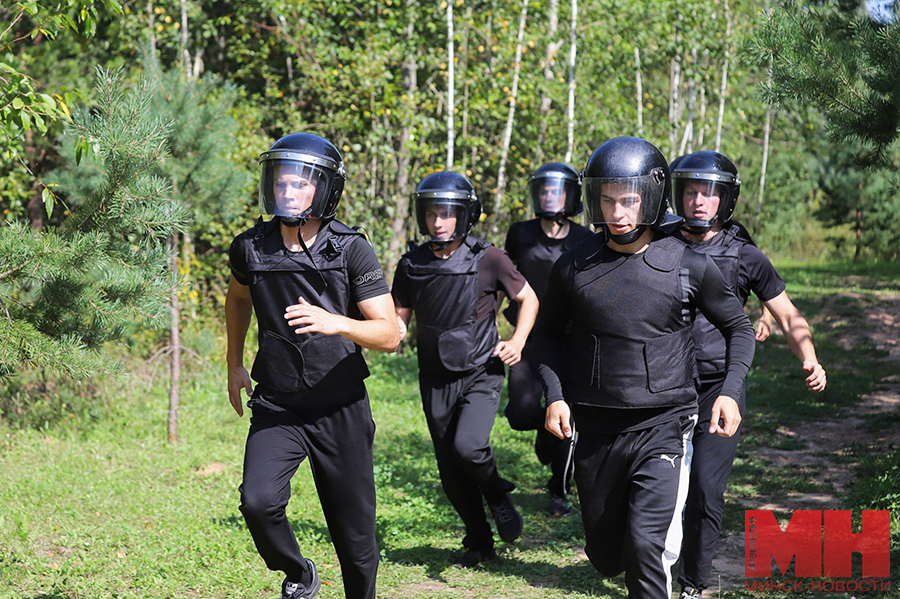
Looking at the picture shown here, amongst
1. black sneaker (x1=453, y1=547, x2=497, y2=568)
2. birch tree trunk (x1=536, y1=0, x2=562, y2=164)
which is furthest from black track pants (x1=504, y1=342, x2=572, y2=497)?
birch tree trunk (x1=536, y1=0, x2=562, y2=164)

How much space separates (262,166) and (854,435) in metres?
6.78

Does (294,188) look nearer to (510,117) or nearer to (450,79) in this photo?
(450,79)

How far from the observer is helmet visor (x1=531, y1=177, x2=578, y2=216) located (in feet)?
22.5

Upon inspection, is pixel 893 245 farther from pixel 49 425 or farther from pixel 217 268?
pixel 49 425

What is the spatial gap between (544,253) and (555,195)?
1.61 feet

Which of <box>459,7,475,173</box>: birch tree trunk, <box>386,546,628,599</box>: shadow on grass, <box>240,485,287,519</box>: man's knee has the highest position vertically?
<box>459,7,475,173</box>: birch tree trunk

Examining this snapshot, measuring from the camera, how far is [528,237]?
6.87 m

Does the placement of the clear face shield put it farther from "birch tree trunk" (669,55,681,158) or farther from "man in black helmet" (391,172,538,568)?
"birch tree trunk" (669,55,681,158)

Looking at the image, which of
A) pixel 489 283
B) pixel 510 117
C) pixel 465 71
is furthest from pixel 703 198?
pixel 465 71

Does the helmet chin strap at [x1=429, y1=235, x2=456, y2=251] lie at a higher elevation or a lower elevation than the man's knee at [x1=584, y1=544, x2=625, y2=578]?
higher

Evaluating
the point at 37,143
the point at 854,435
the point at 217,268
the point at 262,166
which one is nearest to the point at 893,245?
the point at 854,435

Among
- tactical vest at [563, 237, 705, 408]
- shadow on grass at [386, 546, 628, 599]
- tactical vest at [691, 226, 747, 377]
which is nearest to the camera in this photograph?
tactical vest at [563, 237, 705, 408]
